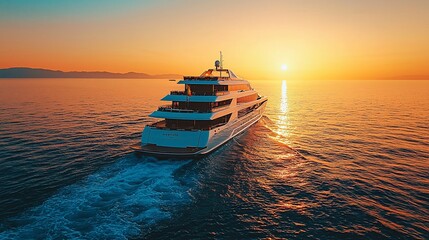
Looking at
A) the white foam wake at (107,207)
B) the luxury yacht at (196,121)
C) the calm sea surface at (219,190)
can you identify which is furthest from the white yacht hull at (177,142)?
the white foam wake at (107,207)

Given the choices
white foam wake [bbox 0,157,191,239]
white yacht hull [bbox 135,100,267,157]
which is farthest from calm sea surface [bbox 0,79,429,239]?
white yacht hull [bbox 135,100,267,157]

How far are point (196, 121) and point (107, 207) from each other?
15.1 metres

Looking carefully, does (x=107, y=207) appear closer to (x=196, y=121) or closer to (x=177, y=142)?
(x=177, y=142)

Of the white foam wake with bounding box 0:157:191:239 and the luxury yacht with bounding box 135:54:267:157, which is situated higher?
the luxury yacht with bounding box 135:54:267:157

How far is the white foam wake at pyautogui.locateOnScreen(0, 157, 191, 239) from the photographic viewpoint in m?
11.8

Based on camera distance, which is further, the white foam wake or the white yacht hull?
the white yacht hull

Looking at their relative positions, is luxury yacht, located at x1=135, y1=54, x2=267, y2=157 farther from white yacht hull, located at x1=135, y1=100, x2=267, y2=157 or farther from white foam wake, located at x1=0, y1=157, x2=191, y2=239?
white foam wake, located at x1=0, y1=157, x2=191, y2=239

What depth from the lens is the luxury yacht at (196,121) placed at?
909 inches

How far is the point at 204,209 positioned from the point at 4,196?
1275 centimetres

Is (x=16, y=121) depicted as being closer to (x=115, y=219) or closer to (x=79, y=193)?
(x=79, y=193)

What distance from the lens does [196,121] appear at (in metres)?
27.6

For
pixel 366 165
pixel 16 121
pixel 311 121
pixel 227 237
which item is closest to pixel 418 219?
pixel 366 165

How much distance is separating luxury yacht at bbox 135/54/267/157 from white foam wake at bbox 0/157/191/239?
4102mm

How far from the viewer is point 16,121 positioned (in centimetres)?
3947
